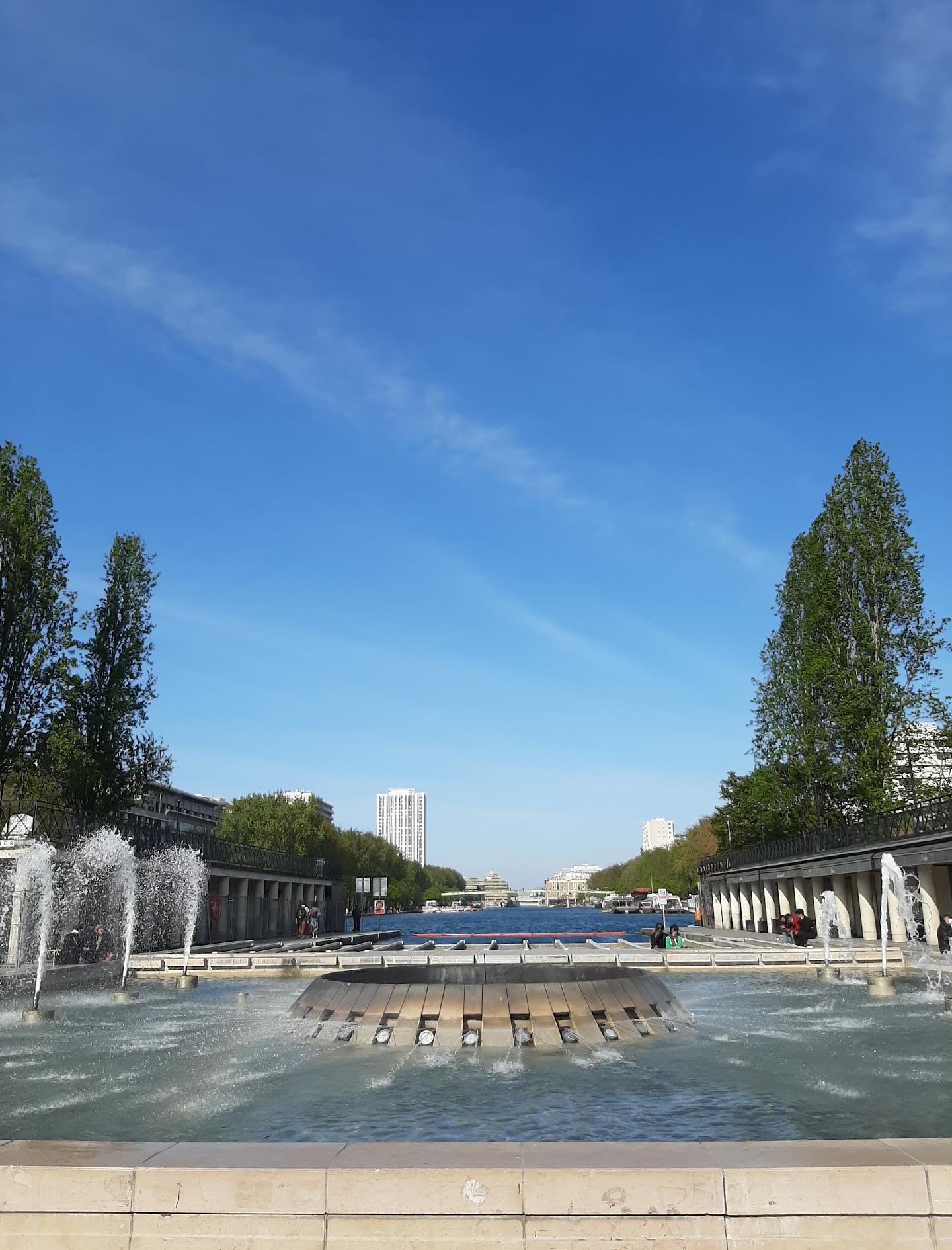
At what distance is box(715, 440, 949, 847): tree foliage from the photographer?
50.0 metres

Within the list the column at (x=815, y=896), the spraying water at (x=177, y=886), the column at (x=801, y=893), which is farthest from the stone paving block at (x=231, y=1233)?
the column at (x=801, y=893)

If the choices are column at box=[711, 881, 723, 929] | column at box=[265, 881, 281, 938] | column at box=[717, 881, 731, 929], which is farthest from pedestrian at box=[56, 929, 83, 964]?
column at box=[711, 881, 723, 929]

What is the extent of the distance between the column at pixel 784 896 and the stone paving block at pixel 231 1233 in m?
62.8

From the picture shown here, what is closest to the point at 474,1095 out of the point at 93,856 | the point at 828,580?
the point at 93,856

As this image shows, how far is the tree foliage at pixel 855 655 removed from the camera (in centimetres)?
5003

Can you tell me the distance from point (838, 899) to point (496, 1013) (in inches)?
1588

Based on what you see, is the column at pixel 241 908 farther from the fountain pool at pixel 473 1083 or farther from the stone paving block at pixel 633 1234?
the stone paving block at pixel 633 1234

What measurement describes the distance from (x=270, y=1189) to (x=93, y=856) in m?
35.1

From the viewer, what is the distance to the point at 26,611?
39844mm

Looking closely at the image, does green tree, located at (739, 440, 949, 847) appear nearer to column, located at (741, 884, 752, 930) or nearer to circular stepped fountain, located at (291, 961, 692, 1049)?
column, located at (741, 884, 752, 930)

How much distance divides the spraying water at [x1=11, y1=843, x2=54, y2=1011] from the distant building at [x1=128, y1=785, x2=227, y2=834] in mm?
80312

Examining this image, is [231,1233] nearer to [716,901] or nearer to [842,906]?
[842,906]

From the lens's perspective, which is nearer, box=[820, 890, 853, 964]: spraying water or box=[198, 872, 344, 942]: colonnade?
box=[820, 890, 853, 964]: spraying water

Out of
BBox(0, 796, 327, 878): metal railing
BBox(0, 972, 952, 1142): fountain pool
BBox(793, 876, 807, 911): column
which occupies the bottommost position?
BBox(0, 972, 952, 1142): fountain pool
